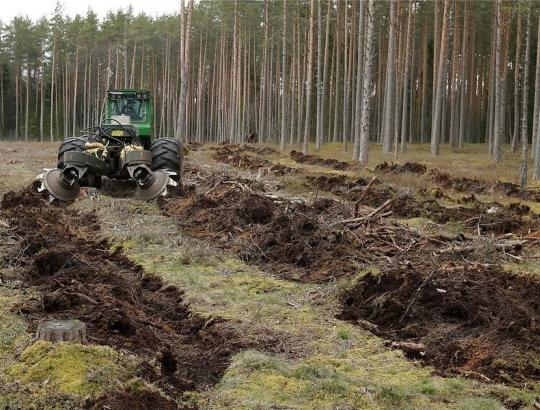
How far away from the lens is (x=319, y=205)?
37.5ft

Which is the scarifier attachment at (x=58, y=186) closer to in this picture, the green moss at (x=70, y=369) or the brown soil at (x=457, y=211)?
the brown soil at (x=457, y=211)

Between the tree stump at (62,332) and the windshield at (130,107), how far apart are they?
12.5 m

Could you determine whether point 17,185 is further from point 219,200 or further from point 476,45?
point 476,45

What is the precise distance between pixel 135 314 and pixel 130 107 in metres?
11.5

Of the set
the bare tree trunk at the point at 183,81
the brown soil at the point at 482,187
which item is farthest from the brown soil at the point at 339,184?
the bare tree trunk at the point at 183,81

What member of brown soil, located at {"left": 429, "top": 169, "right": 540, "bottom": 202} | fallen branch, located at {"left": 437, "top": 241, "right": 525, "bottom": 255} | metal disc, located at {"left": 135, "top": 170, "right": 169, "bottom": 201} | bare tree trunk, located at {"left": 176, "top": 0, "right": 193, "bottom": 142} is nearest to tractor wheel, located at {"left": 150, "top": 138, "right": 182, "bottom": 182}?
metal disc, located at {"left": 135, "top": 170, "right": 169, "bottom": 201}

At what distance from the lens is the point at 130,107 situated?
55.6ft

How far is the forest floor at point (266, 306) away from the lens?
15.3 ft

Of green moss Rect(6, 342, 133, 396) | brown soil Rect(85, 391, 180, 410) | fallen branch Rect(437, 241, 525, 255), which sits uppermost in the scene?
fallen branch Rect(437, 241, 525, 255)

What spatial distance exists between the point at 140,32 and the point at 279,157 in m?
33.9

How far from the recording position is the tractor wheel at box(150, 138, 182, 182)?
14531 mm

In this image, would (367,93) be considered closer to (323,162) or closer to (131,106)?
(323,162)

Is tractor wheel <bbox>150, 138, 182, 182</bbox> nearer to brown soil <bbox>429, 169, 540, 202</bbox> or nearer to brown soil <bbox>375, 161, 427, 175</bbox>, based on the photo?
brown soil <bbox>429, 169, 540, 202</bbox>

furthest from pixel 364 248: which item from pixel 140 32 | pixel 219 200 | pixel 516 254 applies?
pixel 140 32
